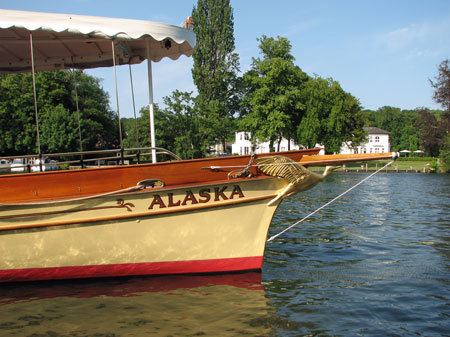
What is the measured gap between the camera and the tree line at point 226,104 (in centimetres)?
3925

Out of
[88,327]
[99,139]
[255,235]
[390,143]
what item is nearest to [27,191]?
[88,327]

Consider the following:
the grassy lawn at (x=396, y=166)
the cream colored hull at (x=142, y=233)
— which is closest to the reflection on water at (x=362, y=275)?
the cream colored hull at (x=142, y=233)

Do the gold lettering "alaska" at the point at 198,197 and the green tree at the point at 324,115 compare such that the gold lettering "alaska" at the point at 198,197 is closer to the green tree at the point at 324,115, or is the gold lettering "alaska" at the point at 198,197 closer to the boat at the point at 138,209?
the boat at the point at 138,209

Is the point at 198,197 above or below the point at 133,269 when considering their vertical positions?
above

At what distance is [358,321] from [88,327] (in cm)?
324

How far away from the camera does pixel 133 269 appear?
6.25 metres

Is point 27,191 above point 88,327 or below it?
above

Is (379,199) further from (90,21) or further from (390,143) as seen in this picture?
(390,143)

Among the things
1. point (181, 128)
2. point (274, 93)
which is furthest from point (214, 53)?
point (181, 128)

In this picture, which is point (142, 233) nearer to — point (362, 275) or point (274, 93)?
point (362, 275)

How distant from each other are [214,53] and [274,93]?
8516 mm

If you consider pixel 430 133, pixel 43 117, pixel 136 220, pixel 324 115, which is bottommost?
pixel 136 220

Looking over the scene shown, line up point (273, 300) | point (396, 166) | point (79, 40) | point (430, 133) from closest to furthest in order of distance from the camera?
point (273, 300), point (79, 40), point (396, 166), point (430, 133)

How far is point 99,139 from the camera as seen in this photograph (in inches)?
1886
